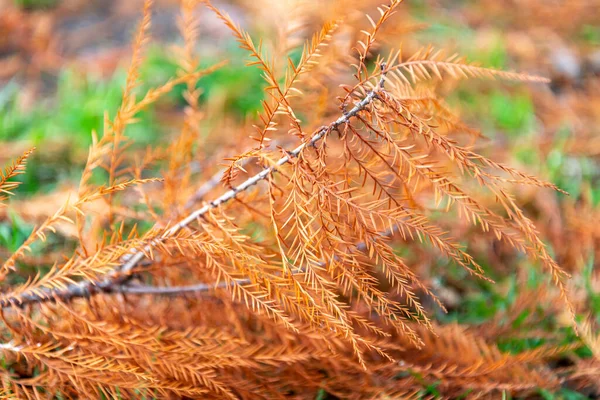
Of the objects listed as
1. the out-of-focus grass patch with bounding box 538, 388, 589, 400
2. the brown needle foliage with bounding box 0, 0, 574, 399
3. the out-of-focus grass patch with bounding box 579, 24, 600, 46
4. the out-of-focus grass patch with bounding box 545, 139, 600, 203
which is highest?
the out-of-focus grass patch with bounding box 579, 24, 600, 46

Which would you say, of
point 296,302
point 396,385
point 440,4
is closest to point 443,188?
point 296,302

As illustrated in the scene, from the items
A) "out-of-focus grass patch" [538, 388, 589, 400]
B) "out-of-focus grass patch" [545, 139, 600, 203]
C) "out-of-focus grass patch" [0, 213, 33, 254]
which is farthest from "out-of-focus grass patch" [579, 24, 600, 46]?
"out-of-focus grass patch" [0, 213, 33, 254]

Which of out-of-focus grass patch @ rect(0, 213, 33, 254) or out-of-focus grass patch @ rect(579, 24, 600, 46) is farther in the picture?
out-of-focus grass patch @ rect(579, 24, 600, 46)

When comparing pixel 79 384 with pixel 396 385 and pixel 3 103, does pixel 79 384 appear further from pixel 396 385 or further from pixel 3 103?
pixel 3 103

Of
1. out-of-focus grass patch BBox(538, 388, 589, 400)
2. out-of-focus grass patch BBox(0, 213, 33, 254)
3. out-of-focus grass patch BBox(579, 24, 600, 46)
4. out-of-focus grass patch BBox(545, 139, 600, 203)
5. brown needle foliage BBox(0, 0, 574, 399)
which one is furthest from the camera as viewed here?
out-of-focus grass patch BBox(579, 24, 600, 46)

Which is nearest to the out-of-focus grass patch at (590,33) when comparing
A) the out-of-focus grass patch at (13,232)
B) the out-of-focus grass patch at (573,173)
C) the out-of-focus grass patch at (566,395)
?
the out-of-focus grass patch at (573,173)

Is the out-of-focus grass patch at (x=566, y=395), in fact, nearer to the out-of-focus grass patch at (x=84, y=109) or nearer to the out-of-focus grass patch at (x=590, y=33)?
the out-of-focus grass patch at (x=84, y=109)

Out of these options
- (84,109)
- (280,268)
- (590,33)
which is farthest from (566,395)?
(590,33)

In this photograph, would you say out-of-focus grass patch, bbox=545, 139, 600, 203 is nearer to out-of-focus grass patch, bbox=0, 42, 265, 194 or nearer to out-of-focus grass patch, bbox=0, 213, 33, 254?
out-of-focus grass patch, bbox=0, 42, 265, 194

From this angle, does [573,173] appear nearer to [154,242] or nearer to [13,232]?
[154,242]
